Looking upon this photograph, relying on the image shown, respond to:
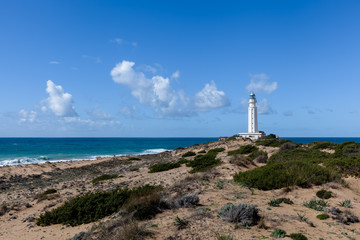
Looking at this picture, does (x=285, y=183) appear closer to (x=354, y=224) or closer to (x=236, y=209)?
(x=354, y=224)

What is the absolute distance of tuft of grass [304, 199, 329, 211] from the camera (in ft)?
26.8

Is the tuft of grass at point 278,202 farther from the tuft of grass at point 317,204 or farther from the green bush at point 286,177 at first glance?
the green bush at point 286,177

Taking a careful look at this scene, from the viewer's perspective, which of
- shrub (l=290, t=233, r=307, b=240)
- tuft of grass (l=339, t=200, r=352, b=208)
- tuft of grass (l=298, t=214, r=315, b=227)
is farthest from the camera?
tuft of grass (l=339, t=200, r=352, b=208)

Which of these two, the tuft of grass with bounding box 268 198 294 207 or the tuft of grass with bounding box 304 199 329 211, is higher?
the tuft of grass with bounding box 268 198 294 207

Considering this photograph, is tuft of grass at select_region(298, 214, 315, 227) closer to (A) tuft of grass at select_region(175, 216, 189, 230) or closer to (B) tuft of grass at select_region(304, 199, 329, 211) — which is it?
(B) tuft of grass at select_region(304, 199, 329, 211)

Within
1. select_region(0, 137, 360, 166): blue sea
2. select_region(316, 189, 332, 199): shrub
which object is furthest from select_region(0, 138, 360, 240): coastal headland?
select_region(0, 137, 360, 166): blue sea

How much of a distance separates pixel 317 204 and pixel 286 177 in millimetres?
2455

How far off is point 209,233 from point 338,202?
624 cm

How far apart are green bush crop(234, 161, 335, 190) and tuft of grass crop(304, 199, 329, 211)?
1.88 meters

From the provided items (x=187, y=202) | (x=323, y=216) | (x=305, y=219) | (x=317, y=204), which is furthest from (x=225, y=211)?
(x=317, y=204)

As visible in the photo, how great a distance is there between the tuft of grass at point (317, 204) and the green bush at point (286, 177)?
6.18ft

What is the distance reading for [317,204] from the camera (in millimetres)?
8656

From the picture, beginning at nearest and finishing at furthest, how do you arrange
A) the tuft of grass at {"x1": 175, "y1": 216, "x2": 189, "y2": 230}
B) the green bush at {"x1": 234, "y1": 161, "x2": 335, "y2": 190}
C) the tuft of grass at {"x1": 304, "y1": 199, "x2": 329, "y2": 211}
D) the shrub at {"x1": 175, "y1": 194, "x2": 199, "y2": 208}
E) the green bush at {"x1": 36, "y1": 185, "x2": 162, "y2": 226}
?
the tuft of grass at {"x1": 175, "y1": 216, "x2": 189, "y2": 230} → the shrub at {"x1": 175, "y1": 194, "x2": 199, "y2": 208} → the tuft of grass at {"x1": 304, "y1": 199, "x2": 329, "y2": 211} → the green bush at {"x1": 36, "y1": 185, "x2": 162, "y2": 226} → the green bush at {"x1": 234, "y1": 161, "x2": 335, "y2": 190}

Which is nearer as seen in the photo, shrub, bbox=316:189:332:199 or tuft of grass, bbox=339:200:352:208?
tuft of grass, bbox=339:200:352:208
